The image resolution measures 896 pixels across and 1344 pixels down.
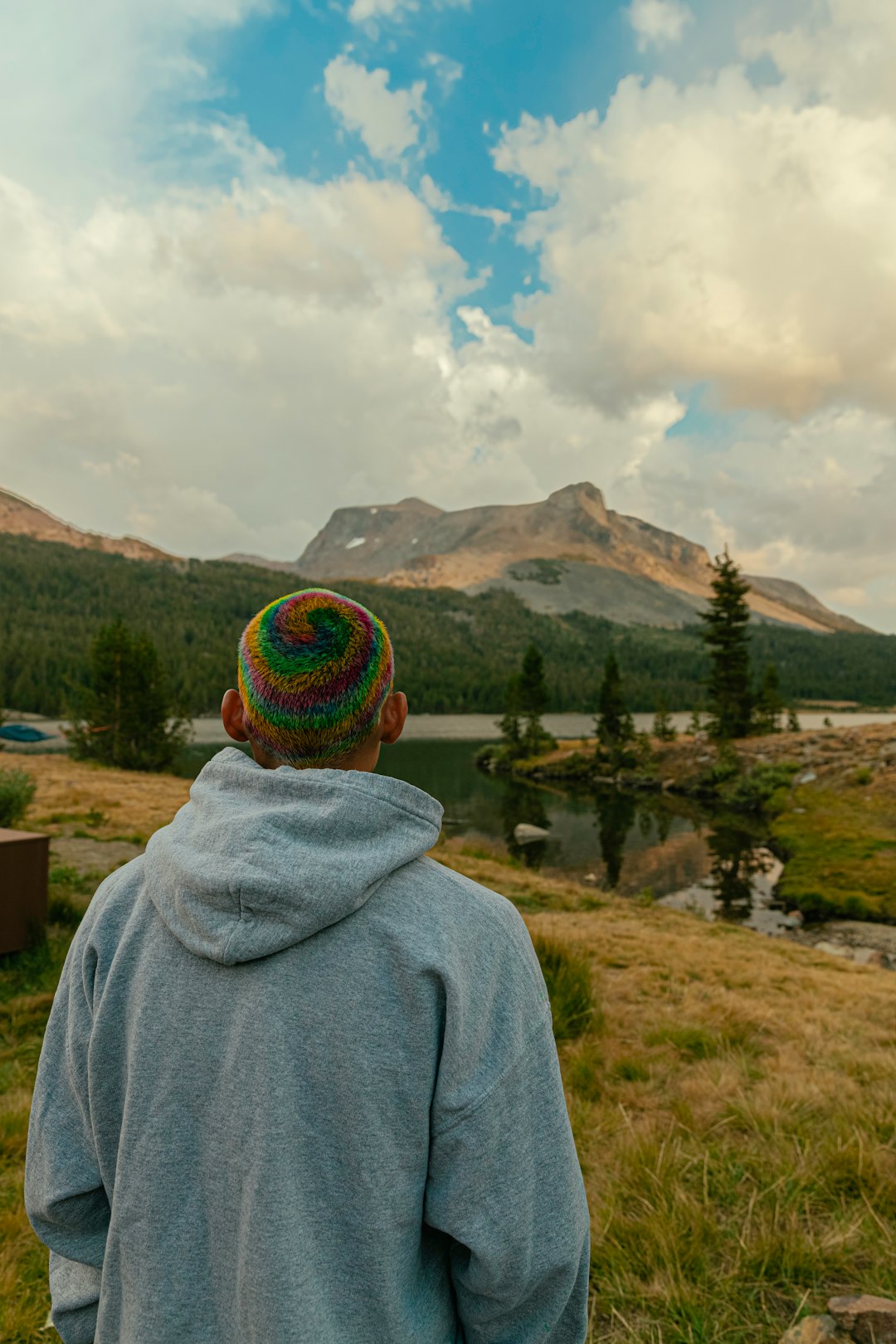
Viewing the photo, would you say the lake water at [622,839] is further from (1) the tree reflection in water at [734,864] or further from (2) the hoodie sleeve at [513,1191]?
(2) the hoodie sleeve at [513,1191]

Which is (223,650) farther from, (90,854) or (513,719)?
(90,854)

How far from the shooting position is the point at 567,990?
5.98 metres

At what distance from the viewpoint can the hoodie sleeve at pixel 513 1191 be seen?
1237 mm

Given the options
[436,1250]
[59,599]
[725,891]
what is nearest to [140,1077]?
[436,1250]

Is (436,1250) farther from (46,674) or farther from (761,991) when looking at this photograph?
(46,674)

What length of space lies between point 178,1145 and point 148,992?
28cm

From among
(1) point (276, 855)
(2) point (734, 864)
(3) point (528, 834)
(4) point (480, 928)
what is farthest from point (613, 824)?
(1) point (276, 855)

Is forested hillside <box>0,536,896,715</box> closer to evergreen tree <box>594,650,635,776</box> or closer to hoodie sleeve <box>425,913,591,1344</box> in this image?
evergreen tree <box>594,650,635,776</box>

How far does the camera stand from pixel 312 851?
121 centimetres

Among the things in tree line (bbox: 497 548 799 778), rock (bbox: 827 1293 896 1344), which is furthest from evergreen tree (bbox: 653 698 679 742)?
rock (bbox: 827 1293 896 1344)

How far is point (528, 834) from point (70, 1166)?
2520 cm

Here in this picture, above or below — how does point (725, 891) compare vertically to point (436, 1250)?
below

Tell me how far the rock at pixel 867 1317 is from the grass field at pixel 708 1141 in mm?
153

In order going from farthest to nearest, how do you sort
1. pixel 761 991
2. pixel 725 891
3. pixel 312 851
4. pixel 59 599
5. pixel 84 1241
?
pixel 59 599
pixel 725 891
pixel 761 991
pixel 84 1241
pixel 312 851
